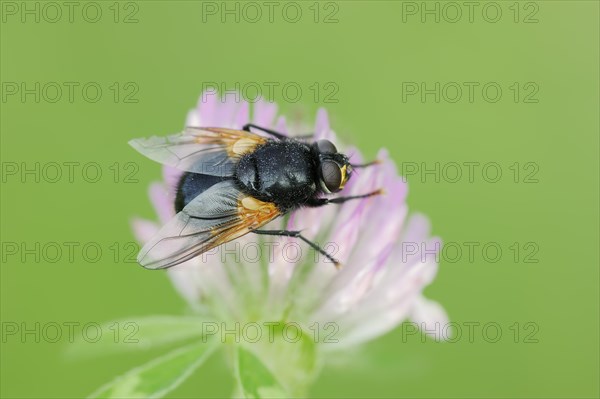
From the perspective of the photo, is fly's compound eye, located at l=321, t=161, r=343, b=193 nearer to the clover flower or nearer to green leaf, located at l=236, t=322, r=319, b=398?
the clover flower

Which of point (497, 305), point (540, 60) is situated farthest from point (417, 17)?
point (497, 305)

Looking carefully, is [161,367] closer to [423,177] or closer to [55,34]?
[423,177]

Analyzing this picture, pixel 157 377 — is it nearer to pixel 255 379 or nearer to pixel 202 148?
pixel 255 379

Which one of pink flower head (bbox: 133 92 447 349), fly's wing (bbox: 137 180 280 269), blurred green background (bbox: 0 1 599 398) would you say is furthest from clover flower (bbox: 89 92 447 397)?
blurred green background (bbox: 0 1 599 398)

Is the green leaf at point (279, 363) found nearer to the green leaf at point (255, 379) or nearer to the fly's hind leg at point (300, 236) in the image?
the green leaf at point (255, 379)

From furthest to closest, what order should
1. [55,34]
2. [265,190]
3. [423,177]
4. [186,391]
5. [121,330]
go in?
1. [55,34]
2. [423,177]
3. [186,391]
4. [121,330]
5. [265,190]

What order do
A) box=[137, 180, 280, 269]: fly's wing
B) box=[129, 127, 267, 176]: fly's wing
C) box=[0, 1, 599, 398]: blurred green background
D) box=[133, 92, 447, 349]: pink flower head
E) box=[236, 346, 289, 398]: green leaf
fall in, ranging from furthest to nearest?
1. box=[0, 1, 599, 398]: blurred green background
2. box=[129, 127, 267, 176]: fly's wing
3. box=[133, 92, 447, 349]: pink flower head
4. box=[137, 180, 280, 269]: fly's wing
5. box=[236, 346, 289, 398]: green leaf

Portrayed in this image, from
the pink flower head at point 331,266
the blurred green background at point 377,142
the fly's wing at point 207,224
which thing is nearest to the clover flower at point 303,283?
the pink flower head at point 331,266
